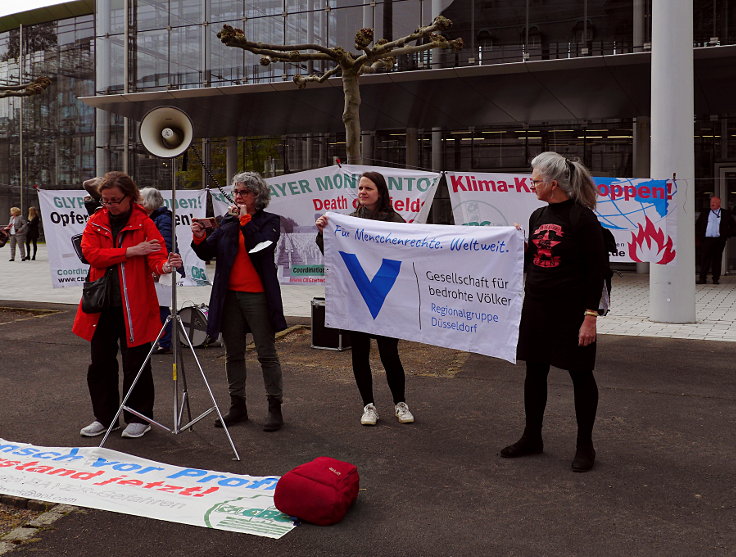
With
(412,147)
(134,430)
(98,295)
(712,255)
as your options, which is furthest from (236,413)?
(412,147)

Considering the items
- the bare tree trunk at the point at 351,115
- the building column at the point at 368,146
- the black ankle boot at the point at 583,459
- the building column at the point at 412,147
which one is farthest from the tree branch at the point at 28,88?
the black ankle boot at the point at 583,459

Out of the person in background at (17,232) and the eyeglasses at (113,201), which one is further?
the person in background at (17,232)

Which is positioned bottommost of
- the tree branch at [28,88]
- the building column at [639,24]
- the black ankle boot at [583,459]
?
the black ankle boot at [583,459]

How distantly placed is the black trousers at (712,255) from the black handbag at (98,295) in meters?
15.8

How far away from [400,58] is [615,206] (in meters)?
12.5

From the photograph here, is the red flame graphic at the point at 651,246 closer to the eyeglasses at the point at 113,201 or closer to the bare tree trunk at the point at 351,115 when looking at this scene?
the bare tree trunk at the point at 351,115

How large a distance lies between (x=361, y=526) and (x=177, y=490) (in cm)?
119

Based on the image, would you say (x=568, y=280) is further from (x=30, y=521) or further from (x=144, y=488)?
(x=30, y=521)

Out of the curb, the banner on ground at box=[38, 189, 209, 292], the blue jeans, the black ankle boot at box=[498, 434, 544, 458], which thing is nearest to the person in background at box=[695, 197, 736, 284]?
the banner on ground at box=[38, 189, 209, 292]

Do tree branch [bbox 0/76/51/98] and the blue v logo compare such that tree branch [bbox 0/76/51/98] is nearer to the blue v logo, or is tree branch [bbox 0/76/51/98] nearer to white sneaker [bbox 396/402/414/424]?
the blue v logo

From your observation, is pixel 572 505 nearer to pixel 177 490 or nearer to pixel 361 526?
pixel 361 526

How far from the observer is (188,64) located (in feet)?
87.8

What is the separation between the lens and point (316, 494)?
438 centimetres

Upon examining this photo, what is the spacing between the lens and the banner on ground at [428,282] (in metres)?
5.80
